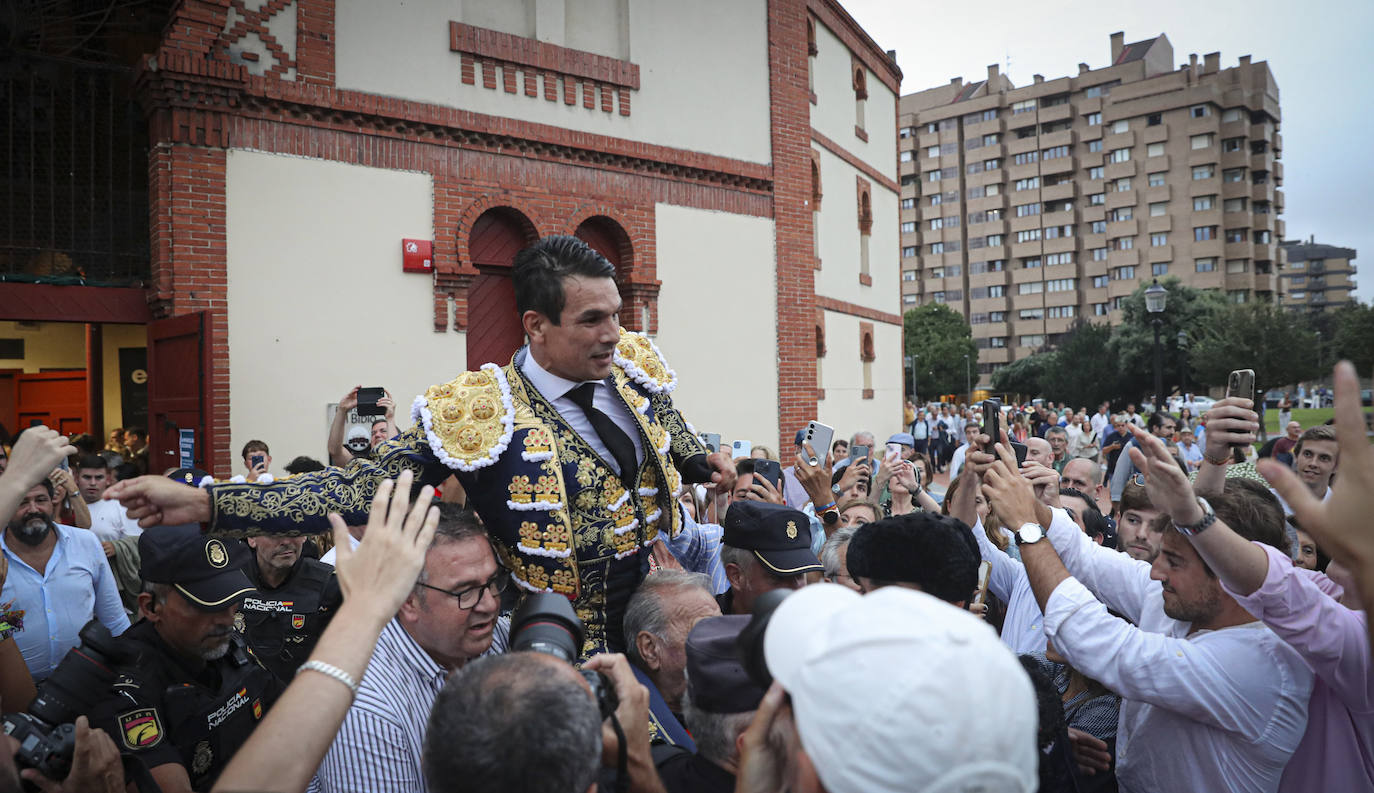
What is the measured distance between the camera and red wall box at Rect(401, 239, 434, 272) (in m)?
9.79

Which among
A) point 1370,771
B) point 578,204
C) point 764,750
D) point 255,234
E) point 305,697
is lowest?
point 1370,771

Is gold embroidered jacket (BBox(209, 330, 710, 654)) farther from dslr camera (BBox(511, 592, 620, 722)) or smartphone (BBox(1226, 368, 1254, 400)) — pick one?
smartphone (BBox(1226, 368, 1254, 400))

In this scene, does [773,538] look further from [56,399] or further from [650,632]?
[56,399]

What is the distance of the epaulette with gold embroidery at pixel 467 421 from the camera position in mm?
2773

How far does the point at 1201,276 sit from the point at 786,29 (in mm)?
57757

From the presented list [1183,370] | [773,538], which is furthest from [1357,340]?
[773,538]

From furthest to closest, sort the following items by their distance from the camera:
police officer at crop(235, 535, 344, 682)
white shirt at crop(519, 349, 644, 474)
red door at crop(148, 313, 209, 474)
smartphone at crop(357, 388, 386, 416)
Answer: red door at crop(148, 313, 209, 474) → smartphone at crop(357, 388, 386, 416) → police officer at crop(235, 535, 344, 682) → white shirt at crop(519, 349, 644, 474)

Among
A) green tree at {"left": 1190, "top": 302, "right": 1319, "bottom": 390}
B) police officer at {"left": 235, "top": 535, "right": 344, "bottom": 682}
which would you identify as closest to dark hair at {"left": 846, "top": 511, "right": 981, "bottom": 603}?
police officer at {"left": 235, "top": 535, "right": 344, "bottom": 682}

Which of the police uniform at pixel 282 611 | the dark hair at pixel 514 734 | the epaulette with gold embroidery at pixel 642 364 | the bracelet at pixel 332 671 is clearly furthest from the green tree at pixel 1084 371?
the bracelet at pixel 332 671

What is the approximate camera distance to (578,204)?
11172 millimetres

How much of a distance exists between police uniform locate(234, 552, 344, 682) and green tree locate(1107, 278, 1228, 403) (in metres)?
47.6

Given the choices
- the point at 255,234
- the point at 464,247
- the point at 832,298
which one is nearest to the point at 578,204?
the point at 464,247

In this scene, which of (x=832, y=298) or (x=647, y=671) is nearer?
(x=647, y=671)

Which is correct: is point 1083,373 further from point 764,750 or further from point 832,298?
point 764,750
